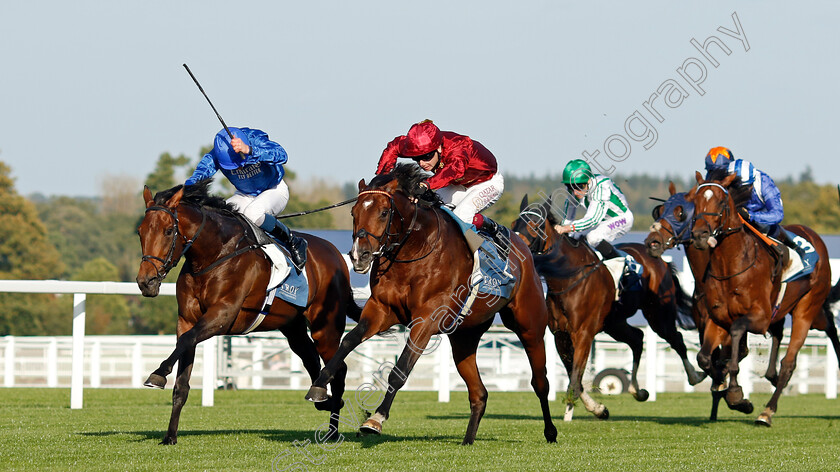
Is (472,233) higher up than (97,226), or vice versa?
(97,226)

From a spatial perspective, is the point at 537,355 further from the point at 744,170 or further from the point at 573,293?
the point at 744,170

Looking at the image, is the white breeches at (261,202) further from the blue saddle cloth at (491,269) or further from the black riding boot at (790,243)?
the black riding boot at (790,243)

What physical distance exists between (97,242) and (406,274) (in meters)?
56.9

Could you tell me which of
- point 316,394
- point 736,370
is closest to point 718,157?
point 736,370

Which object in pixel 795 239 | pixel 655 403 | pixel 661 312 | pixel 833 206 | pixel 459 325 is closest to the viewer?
pixel 459 325

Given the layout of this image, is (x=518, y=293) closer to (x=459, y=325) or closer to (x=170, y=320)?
(x=459, y=325)

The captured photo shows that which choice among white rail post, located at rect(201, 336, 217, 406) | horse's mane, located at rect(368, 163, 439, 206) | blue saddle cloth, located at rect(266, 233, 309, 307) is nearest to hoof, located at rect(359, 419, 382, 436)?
horse's mane, located at rect(368, 163, 439, 206)

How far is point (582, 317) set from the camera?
9125mm

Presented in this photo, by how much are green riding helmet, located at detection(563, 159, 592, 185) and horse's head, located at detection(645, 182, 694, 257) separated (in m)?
0.81

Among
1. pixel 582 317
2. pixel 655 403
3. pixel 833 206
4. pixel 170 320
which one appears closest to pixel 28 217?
pixel 170 320

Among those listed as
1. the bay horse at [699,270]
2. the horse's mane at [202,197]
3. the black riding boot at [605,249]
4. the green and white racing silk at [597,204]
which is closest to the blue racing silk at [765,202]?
the bay horse at [699,270]

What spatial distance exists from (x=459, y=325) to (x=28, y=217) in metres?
28.2

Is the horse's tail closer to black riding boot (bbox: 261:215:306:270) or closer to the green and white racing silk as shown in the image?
the green and white racing silk

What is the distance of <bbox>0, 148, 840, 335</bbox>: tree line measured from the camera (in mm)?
27297
